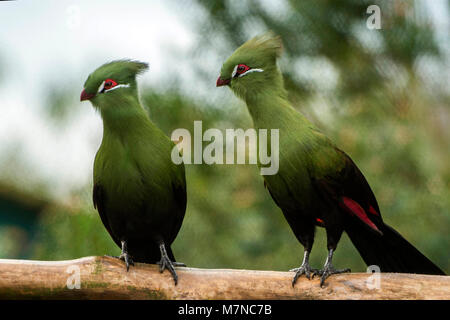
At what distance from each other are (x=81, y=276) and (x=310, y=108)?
1.51 metres

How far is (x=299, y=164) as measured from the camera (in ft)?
4.10

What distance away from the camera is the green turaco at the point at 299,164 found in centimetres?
125

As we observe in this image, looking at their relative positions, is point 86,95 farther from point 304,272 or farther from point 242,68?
point 304,272

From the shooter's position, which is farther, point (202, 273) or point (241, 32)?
point (241, 32)

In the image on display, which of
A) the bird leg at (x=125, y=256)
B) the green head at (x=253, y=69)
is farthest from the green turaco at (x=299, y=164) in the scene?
the bird leg at (x=125, y=256)

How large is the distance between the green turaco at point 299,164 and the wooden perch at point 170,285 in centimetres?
6

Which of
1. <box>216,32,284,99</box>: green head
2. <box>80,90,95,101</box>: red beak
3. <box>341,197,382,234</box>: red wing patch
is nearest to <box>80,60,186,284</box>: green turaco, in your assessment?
<box>80,90,95,101</box>: red beak

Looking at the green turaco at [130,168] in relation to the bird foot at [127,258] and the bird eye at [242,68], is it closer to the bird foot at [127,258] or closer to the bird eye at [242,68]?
the bird foot at [127,258]

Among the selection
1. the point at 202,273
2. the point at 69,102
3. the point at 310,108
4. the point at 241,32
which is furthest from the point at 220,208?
the point at 202,273

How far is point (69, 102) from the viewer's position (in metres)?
1.64

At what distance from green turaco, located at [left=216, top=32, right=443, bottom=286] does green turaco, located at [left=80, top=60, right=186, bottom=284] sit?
0.73ft

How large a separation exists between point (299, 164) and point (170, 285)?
1.46 feet

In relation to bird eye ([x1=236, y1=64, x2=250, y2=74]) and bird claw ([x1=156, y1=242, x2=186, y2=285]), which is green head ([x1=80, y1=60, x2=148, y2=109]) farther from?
bird claw ([x1=156, y1=242, x2=186, y2=285])
